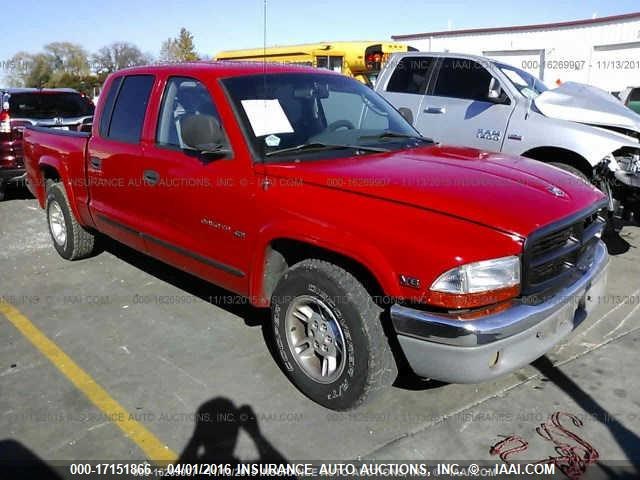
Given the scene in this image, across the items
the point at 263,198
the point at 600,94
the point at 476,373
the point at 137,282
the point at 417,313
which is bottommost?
the point at 137,282

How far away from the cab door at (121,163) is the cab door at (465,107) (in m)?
3.85

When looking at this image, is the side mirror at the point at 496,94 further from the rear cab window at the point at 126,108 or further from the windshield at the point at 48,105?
the windshield at the point at 48,105

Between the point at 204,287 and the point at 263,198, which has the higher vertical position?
the point at 263,198

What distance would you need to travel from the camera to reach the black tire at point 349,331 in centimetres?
284

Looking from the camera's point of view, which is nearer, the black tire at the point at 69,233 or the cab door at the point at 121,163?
the cab door at the point at 121,163

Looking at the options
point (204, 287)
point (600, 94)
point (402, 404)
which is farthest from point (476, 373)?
point (600, 94)

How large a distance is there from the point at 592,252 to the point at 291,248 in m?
1.84

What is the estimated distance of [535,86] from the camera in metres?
6.96

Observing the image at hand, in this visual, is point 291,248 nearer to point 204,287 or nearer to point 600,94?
point 204,287

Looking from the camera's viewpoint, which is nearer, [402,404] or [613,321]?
[402,404]

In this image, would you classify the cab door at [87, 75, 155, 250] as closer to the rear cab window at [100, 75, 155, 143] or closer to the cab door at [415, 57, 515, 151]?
the rear cab window at [100, 75, 155, 143]

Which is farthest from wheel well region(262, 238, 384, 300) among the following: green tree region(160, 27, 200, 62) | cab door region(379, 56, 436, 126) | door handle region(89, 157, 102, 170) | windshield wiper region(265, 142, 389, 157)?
green tree region(160, 27, 200, 62)

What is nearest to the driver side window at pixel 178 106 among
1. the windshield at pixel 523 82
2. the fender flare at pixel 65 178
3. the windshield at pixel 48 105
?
the fender flare at pixel 65 178

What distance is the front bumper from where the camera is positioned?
2562 millimetres
